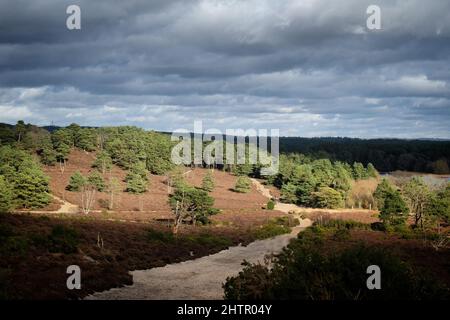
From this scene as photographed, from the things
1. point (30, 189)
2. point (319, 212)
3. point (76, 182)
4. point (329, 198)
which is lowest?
point (319, 212)

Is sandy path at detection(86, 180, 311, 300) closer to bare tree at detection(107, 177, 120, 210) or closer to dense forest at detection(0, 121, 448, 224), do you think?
dense forest at detection(0, 121, 448, 224)

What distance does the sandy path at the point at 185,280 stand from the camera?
21.6 m

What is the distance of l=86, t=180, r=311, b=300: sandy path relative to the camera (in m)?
21.6

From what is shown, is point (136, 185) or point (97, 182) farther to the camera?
point (136, 185)

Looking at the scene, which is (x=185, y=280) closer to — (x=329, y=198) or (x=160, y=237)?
(x=160, y=237)

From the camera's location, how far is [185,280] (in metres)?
26.1

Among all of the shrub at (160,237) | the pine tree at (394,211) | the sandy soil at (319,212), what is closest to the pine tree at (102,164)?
the sandy soil at (319,212)

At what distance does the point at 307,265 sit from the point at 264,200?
97039 millimetres

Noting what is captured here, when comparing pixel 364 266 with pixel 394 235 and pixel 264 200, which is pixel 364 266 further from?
pixel 264 200

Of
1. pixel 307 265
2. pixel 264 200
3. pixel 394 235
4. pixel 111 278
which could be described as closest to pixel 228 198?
pixel 264 200

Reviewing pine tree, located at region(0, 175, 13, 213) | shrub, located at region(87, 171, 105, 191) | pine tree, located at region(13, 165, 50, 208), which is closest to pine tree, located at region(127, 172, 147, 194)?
shrub, located at region(87, 171, 105, 191)

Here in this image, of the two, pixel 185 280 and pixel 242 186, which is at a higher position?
pixel 185 280

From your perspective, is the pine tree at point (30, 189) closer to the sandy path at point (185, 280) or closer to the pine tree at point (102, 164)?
the pine tree at point (102, 164)

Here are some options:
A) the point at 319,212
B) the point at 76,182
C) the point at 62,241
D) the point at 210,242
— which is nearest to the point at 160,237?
the point at 210,242
